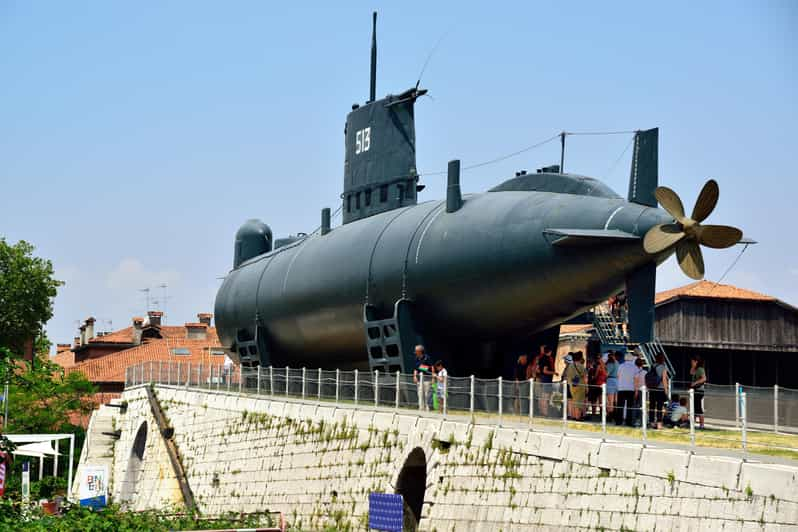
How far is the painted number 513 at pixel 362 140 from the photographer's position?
1371 inches

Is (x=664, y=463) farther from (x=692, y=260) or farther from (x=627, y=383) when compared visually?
(x=692, y=260)

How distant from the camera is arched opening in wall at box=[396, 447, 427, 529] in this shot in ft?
75.6

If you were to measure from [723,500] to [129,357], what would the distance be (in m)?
74.8

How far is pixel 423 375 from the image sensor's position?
24.5 meters

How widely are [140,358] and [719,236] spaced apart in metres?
69.4

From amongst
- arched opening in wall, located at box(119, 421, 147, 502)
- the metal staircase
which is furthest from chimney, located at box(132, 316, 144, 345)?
the metal staircase

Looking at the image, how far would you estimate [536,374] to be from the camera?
80.7 feet

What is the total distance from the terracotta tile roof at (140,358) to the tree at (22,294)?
427 cm

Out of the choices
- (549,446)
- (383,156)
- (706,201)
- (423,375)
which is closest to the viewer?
(549,446)

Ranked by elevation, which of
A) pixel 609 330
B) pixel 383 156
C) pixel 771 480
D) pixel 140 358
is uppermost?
pixel 383 156

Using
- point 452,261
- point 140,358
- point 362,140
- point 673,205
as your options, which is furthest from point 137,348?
point 673,205

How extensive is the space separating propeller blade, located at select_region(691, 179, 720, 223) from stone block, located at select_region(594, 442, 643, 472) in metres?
5.88

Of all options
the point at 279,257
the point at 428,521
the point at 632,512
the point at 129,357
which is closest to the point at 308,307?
the point at 279,257

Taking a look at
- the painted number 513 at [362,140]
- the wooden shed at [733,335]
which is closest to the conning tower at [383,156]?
the painted number 513 at [362,140]
